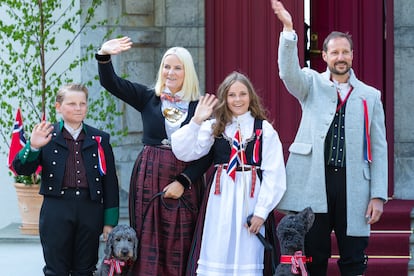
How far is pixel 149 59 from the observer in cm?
797

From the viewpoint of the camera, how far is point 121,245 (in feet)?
17.9

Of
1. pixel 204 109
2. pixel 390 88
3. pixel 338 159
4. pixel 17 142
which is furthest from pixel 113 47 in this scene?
pixel 390 88

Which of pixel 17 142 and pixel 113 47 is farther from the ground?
pixel 113 47

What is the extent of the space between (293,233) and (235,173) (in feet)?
1.55

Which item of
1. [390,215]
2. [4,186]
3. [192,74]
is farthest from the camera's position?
[4,186]

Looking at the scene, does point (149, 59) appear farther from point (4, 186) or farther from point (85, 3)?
point (4, 186)

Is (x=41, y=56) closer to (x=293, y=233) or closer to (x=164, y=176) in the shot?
(x=164, y=176)

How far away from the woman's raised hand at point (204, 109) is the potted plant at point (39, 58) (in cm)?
233

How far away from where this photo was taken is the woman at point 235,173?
544cm

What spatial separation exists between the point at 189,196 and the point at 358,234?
99 centimetres

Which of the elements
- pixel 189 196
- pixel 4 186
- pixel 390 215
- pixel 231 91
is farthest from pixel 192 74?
pixel 4 186

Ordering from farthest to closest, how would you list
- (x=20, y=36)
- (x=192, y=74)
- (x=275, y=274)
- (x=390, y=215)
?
(x=20, y=36)
(x=390, y=215)
(x=192, y=74)
(x=275, y=274)

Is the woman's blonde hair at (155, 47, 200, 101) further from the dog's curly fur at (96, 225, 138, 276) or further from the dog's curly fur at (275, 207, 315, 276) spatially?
the dog's curly fur at (275, 207, 315, 276)

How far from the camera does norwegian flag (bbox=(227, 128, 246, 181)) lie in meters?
5.49
